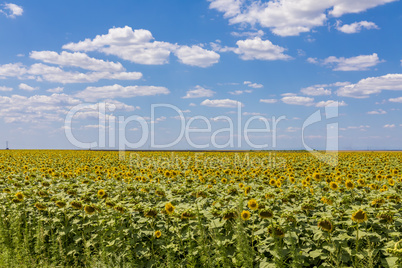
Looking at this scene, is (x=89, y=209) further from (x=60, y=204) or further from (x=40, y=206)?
(x=40, y=206)

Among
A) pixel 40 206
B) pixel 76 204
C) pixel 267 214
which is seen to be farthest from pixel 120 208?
pixel 267 214

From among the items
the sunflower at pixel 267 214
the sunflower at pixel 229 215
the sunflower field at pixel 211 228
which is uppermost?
the sunflower at pixel 267 214

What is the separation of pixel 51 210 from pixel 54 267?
54.9 inches

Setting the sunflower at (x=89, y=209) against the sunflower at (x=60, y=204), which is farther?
the sunflower at (x=60, y=204)

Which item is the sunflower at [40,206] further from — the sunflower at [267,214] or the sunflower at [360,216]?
the sunflower at [360,216]

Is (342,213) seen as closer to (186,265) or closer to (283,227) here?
(283,227)

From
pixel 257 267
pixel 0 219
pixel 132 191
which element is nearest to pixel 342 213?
pixel 257 267

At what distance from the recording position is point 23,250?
687 centimetres

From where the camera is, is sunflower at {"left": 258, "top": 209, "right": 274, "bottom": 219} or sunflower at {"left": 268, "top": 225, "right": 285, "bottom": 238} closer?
sunflower at {"left": 268, "top": 225, "right": 285, "bottom": 238}

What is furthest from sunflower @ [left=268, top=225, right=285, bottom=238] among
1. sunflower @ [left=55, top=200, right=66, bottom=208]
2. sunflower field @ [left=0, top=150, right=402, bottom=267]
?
A: sunflower @ [left=55, top=200, right=66, bottom=208]

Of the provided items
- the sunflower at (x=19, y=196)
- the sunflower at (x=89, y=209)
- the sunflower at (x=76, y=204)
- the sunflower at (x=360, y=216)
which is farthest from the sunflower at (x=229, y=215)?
the sunflower at (x=19, y=196)

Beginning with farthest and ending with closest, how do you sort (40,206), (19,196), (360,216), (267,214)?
(19,196) < (40,206) < (267,214) < (360,216)

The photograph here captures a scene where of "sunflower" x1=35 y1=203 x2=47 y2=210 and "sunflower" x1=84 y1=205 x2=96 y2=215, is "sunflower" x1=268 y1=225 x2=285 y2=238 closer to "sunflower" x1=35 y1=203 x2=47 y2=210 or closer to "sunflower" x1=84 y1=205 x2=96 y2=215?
"sunflower" x1=84 y1=205 x2=96 y2=215

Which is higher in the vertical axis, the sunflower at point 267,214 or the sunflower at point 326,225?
the sunflower at point 267,214
